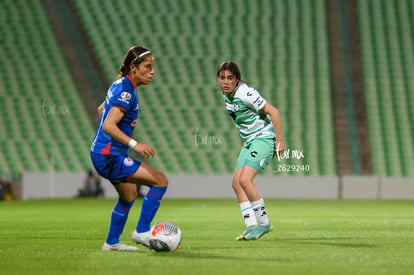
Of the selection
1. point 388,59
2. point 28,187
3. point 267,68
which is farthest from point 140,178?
point 388,59

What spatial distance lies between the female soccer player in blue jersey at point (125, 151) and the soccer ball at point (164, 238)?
3.2 inches

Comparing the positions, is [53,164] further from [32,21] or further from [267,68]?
[267,68]

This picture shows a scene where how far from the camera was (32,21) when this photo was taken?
29312 mm

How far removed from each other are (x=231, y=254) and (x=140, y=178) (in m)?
1.05

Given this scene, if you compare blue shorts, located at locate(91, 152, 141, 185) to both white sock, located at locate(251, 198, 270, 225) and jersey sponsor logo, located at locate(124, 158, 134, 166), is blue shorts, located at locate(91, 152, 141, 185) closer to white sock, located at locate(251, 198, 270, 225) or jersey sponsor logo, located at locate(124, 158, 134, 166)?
jersey sponsor logo, located at locate(124, 158, 134, 166)

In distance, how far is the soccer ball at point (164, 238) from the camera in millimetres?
7750

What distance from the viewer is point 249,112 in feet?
32.0

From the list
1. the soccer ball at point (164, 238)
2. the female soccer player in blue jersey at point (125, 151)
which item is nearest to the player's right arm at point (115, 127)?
the female soccer player in blue jersey at point (125, 151)

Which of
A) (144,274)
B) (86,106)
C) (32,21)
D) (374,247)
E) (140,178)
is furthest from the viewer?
(32,21)

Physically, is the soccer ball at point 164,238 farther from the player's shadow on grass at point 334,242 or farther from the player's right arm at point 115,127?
the player's shadow on grass at point 334,242

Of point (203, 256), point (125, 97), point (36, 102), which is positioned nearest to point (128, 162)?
point (125, 97)

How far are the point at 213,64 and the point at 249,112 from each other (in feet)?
64.2

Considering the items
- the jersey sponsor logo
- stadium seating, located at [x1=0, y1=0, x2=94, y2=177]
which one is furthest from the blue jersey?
stadium seating, located at [x1=0, y1=0, x2=94, y2=177]

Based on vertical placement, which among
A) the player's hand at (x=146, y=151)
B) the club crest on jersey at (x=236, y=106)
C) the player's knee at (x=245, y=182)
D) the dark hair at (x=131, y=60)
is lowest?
the player's knee at (x=245, y=182)
